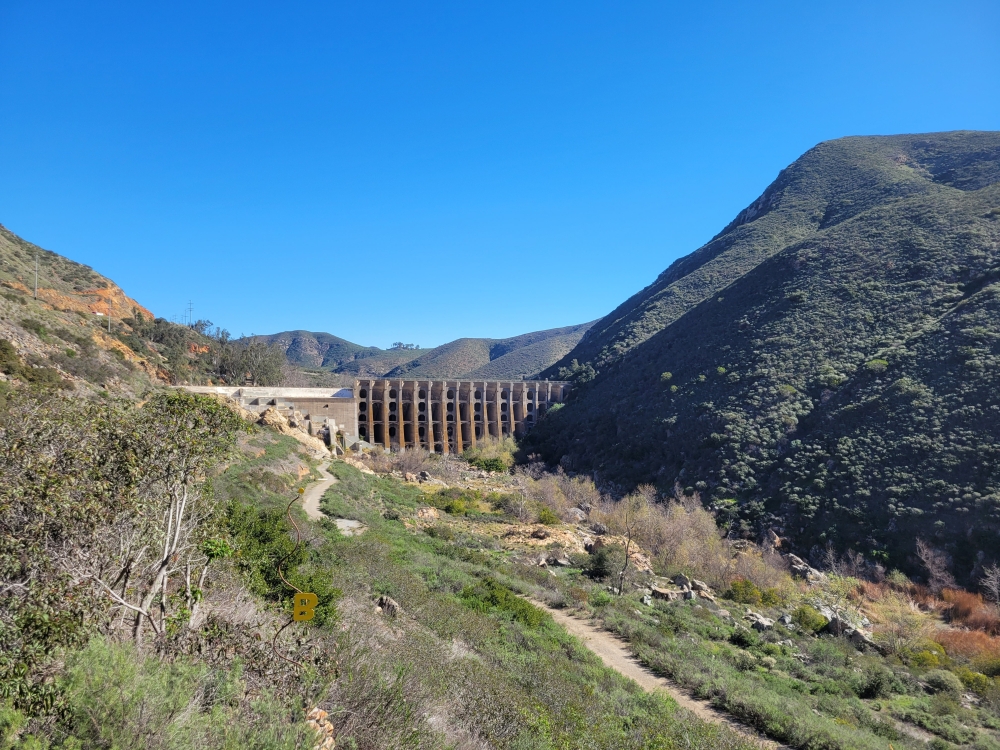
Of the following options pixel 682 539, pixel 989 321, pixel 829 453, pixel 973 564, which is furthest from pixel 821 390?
pixel 682 539

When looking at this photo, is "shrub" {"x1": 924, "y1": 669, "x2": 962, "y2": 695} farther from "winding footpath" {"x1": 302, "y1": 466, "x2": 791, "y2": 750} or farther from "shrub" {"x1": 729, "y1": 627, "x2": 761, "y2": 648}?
"winding footpath" {"x1": 302, "y1": 466, "x2": 791, "y2": 750}

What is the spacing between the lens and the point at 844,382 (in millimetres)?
29484

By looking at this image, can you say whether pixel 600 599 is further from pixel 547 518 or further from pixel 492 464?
pixel 492 464

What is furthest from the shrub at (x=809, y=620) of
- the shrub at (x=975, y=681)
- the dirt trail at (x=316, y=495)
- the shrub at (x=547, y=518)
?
the dirt trail at (x=316, y=495)

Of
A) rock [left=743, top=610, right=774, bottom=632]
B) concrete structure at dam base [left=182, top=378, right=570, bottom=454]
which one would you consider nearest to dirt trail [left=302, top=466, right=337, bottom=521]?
rock [left=743, top=610, right=774, bottom=632]

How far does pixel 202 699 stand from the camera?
372 centimetres

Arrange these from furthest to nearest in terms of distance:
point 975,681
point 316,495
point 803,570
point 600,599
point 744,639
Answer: point 803,570, point 316,495, point 600,599, point 744,639, point 975,681

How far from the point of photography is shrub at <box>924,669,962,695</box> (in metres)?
11.8

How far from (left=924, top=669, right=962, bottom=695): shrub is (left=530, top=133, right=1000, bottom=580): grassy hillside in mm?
9644

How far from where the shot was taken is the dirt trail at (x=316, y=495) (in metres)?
15.7

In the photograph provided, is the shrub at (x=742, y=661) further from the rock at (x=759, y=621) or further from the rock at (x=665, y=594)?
the rock at (x=665, y=594)

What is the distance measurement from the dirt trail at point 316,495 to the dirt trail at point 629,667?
7.09 metres

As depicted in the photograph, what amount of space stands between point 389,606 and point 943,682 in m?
12.9

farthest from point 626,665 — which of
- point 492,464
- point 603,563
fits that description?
point 492,464
